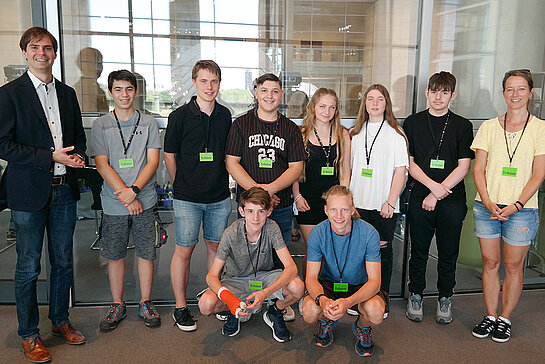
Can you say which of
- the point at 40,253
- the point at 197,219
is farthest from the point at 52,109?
the point at 197,219

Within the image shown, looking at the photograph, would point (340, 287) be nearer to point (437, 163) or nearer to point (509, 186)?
point (437, 163)

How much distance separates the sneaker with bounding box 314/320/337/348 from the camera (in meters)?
2.62

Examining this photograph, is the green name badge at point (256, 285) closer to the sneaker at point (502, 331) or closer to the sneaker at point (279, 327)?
the sneaker at point (279, 327)

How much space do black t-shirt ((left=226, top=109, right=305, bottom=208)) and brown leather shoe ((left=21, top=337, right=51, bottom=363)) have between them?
1.58m

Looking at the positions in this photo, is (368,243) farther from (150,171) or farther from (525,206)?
(150,171)

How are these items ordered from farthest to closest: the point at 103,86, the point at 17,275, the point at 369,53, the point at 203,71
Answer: the point at 369,53 → the point at 103,86 → the point at 203,71 → the point at 17,275

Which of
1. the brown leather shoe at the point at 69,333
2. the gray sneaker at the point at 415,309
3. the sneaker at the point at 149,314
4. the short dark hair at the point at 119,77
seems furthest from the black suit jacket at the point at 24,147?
the gray sneaker at the point at 415,309

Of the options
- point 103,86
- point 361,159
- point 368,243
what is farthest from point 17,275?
point 361,159

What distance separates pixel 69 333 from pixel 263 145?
1.69 metres

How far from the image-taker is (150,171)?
2727 millimetres

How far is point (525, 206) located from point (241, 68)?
2234 millimetres

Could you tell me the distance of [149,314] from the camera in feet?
9.39

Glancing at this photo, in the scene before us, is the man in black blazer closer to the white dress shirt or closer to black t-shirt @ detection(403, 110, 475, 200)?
the white dress shirt

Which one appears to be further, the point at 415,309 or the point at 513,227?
the point at 415,309
